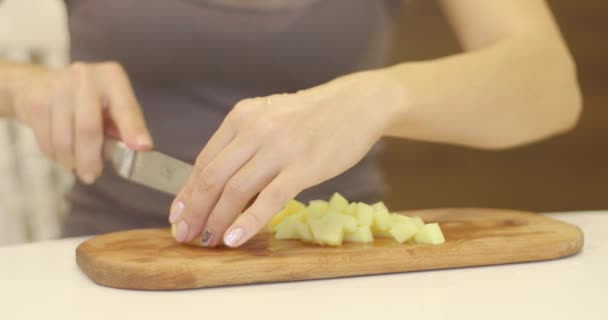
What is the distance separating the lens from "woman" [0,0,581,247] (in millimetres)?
786

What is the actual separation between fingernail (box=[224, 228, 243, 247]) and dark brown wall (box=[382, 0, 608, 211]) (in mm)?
1314

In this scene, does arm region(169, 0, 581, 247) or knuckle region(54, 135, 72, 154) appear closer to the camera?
arm region(169, 0, 581, 247)

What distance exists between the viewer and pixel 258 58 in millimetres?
1115

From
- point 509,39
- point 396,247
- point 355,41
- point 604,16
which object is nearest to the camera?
point 396,247

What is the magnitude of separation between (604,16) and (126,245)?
5.39ft

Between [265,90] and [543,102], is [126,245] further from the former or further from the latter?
[543,102]

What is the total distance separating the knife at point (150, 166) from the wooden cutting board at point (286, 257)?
2.2 inches

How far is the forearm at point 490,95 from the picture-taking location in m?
0.90

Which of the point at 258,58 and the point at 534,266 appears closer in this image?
the point at 534,266

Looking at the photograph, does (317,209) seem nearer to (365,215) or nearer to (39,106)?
(365,215)

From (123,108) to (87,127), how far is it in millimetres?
40

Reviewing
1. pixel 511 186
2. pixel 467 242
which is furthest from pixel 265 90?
pixel 511 186

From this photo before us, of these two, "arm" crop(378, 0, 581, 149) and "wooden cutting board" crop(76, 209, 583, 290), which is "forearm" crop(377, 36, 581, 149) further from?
"wooden cutting board" crop(76, 209, 583, 290)

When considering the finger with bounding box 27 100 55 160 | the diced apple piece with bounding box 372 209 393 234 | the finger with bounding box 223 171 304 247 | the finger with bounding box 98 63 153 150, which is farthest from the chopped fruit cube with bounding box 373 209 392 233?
the finger with bounding box 27 100 55 160
